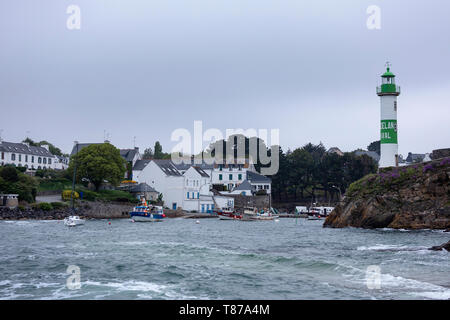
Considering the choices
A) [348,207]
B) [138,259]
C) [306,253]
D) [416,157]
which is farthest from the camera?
[416,157]

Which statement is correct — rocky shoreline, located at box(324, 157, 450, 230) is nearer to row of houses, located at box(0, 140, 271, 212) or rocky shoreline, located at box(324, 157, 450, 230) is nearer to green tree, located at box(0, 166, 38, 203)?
row of houses, located at box(0, 140, 271, 212)

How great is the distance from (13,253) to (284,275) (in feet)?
50.3

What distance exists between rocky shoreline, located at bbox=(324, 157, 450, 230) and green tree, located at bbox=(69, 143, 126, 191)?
1410 inches

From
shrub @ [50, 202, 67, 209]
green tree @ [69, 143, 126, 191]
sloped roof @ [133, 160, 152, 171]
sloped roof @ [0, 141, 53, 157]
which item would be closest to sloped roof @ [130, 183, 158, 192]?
green tree @ [69, 143, 126, 191]

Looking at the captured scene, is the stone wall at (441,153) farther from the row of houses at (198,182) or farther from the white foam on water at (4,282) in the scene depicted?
the white foam on water at (4,282)

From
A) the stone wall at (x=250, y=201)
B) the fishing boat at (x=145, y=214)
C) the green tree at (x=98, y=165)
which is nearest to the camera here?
the fishing boat at (x=145, y=214)

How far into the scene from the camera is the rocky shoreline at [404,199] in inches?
1886

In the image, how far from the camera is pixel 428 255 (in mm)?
26531

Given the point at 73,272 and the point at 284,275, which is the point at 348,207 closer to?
the point at 284,275

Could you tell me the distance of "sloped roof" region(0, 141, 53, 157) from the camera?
3420 inches

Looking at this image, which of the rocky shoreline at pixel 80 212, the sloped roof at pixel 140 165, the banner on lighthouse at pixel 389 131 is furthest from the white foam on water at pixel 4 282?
the sloped roof at pixel 140 165

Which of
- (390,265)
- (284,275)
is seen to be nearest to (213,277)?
(284,275)

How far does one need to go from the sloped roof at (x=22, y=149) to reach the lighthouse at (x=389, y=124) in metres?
61.5

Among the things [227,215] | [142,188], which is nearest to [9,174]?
[142,188]
